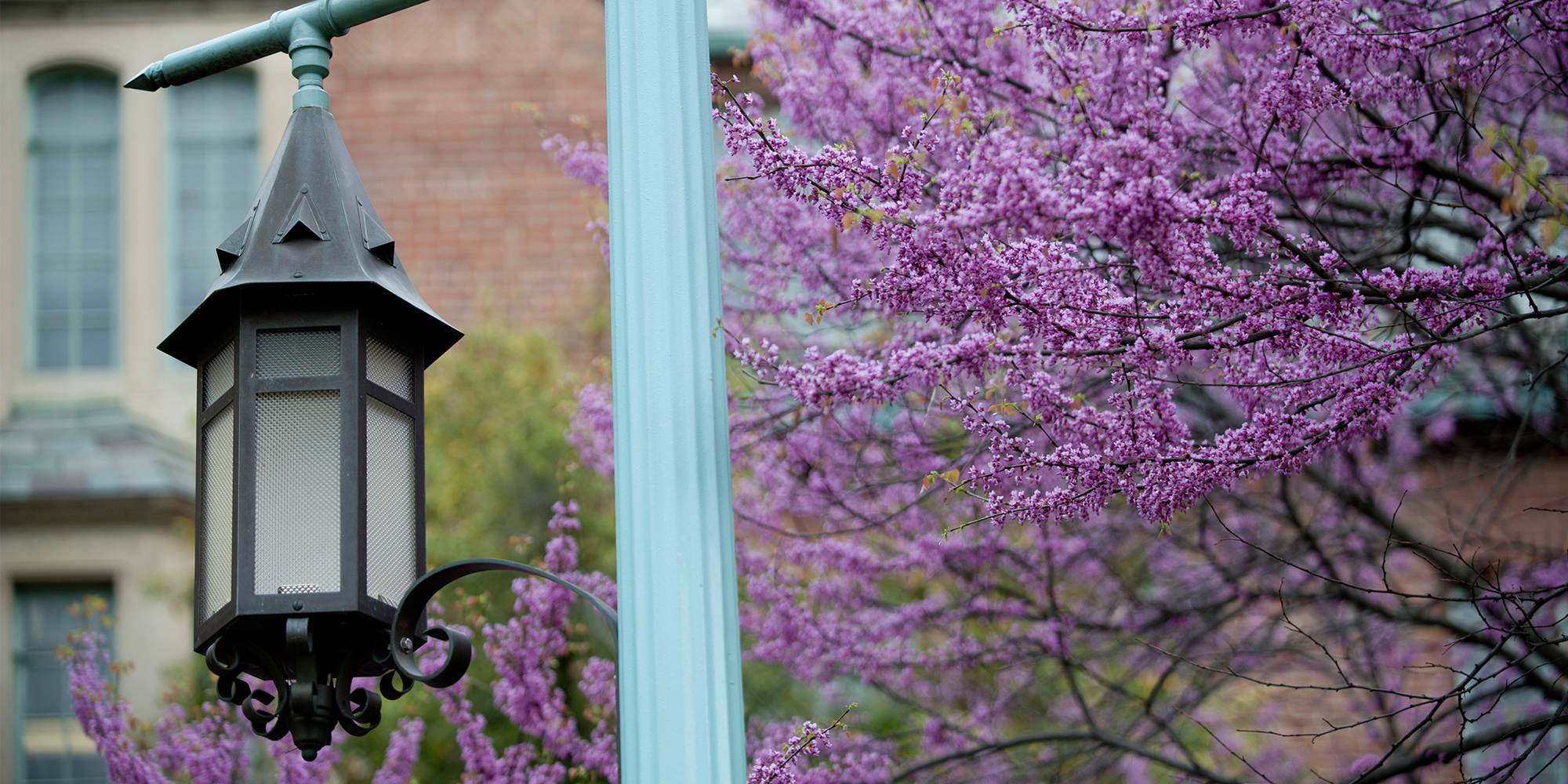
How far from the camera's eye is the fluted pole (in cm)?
283

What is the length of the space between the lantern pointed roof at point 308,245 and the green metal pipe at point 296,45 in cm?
11

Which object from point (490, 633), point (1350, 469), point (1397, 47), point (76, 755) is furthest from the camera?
point (76, 755)

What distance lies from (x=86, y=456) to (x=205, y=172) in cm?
277

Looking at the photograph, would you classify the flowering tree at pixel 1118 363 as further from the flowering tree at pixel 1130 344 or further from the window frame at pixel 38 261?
the window frame at pixel 38 261

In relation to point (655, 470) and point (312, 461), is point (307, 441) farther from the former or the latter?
point (655, 470)

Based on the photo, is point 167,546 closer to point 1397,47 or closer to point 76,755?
point 76,755

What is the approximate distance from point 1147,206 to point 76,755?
1059 centimetres

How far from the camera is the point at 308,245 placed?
3455 millimetres

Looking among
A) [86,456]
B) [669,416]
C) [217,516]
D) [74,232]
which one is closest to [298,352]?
[217,516]

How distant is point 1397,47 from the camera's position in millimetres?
4902

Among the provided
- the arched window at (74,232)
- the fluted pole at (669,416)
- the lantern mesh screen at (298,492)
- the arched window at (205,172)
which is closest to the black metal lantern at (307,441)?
the lantern mesh screen at (298,492)

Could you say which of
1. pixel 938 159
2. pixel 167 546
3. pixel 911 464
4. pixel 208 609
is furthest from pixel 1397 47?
pixel 167 546

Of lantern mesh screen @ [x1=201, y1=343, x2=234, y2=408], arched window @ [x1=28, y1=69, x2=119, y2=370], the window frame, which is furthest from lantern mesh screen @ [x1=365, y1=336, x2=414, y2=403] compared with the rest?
arched window @ [x1=28, y1=69, x2=119, y2=370]

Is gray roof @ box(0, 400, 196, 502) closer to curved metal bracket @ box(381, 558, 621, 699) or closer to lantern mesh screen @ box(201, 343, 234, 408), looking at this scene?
lantern mesh screen @ box(201, 343, 234, 408)
